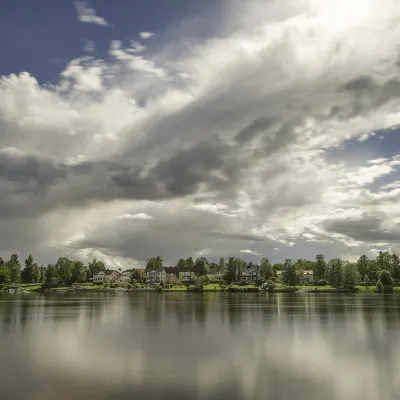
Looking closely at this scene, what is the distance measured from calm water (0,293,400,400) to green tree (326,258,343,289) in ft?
417

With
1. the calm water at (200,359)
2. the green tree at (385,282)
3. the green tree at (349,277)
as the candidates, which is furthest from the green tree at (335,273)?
the calm water at (200,359)

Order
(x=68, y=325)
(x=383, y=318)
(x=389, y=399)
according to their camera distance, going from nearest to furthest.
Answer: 1. (x=389, y=399)
2. (x=68, y=325)
3. (x=383, y=318)

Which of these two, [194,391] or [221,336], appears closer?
[194,391]

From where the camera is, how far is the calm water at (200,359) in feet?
95.5

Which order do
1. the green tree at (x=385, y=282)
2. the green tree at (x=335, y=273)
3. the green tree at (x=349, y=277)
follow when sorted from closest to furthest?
1. the green tree at (x=385, y=282)
2. the green tree at (x=349, y=277)
3. the green tree at (x=335, y=273)

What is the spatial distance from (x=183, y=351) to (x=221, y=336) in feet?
35.2

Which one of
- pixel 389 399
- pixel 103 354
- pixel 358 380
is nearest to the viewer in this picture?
pixel 389 399

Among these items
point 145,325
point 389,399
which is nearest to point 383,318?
point 145,325

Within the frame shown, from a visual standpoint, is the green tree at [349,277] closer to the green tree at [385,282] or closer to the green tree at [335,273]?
the green tree at [335,273]

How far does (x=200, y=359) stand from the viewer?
3881 centimetres

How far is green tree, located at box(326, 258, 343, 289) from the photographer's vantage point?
190 meters

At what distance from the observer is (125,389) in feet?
95.3

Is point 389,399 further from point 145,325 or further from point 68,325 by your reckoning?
point 68,325

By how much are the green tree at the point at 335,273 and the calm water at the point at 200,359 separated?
12713 centimetres
